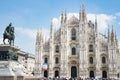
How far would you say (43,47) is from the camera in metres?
62.2

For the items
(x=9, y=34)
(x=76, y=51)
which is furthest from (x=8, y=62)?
(x=76, y=51)

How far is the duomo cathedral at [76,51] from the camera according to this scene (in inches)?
2315

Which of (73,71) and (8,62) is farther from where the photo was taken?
(73,71)

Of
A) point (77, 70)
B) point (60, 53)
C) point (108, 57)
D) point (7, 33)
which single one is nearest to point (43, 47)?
point (60, 53)

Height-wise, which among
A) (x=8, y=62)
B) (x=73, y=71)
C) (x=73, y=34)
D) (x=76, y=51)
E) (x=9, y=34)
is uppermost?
(x=73, y=34)

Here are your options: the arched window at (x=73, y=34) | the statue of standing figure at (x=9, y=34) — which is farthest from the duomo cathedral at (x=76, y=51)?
the statue of standing figure at (x=9, y=34)

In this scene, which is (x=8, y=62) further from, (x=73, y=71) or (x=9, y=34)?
(x=73, y=71)

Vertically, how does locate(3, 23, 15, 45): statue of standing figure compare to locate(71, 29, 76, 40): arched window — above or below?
below

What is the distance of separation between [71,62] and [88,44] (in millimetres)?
5719

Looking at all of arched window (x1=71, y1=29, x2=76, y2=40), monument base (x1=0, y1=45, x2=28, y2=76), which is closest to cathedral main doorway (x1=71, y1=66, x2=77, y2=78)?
arched window (x1=71, y1=29, x2=76, y2=40)

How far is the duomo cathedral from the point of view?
5881 cm

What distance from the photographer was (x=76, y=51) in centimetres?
6116

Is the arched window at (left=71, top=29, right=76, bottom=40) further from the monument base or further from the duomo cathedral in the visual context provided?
the monument base

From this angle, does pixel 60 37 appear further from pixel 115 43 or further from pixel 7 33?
pixel 7 33
